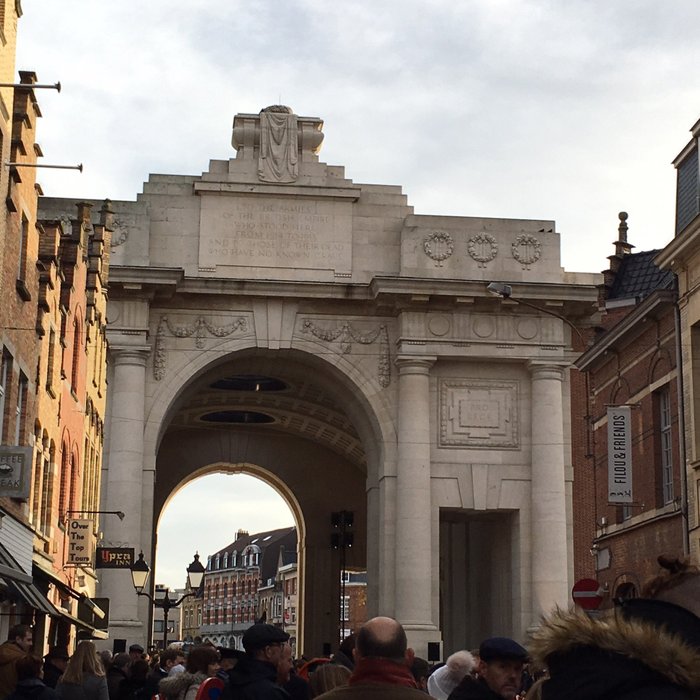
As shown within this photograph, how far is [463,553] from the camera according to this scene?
54.8 meters

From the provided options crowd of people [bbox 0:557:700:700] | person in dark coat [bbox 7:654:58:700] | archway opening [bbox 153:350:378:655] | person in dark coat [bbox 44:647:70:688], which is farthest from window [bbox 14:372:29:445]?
archway opening [bbox 153:350:378:655]

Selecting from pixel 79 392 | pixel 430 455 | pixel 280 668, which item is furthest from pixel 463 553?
pixel 280 668

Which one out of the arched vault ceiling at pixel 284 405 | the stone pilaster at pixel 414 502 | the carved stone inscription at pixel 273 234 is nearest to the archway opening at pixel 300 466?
the arched vault ceiling at pixel 284 405

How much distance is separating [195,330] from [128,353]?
2530 millimetres

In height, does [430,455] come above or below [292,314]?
below

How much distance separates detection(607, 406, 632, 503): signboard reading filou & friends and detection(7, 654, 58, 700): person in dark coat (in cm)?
2430

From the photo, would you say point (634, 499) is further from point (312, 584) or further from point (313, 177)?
point (312, 584)

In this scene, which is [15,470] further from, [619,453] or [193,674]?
[619,453]

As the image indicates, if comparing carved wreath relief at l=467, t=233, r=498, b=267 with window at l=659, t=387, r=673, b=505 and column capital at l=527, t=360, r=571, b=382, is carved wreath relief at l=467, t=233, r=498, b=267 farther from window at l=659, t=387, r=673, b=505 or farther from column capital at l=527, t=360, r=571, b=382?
window at l=659, t=387, r=673, b=505

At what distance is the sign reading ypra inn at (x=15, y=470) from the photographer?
21203 mm

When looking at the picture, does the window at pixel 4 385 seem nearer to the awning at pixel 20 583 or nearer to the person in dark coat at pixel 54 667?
the awning at pixel 20 583

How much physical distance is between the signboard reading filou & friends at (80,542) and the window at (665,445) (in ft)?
44.4

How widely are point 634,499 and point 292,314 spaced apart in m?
16.1

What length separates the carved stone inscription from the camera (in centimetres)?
4712
